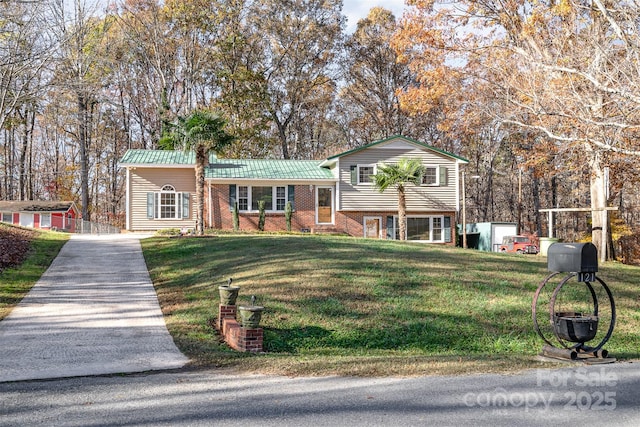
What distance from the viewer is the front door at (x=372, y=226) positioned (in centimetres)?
2891

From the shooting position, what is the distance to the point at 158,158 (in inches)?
1110

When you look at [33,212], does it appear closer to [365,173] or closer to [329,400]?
[365,173]

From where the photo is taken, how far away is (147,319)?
1025cm

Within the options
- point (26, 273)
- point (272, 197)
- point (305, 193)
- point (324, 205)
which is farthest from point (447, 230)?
point (26, 273)

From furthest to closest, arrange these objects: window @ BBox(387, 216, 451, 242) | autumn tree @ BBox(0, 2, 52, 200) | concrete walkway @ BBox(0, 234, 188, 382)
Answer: window @ BBox(387, 216, 451, 242) → autumn tree @ BBox(0, 2, 52, 200) → concrete walkway @ BBox(0, 234, 188, 382)

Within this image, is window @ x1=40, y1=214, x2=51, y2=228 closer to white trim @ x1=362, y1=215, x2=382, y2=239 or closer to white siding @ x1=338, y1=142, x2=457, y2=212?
white siding @ x1=338, y1=142, x2=457, y2=212

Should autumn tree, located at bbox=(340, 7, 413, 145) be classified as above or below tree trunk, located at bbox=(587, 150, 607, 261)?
above

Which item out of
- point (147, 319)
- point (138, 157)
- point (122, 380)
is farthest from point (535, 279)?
point (138, 157)

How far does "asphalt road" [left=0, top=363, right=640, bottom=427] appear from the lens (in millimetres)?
4797

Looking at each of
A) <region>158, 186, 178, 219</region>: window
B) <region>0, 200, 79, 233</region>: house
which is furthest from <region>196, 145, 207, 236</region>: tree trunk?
<region>0, 200, 79, 233</region>: house

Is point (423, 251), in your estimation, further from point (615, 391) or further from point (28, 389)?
point (28, 389)

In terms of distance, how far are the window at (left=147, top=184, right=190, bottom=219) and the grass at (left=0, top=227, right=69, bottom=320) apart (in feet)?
23.6

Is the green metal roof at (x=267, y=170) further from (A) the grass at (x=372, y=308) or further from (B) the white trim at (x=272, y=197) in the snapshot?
(A) the grass at (x=372, y=308)

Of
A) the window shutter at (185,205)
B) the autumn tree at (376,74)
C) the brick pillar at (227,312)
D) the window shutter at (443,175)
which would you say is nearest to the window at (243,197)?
the window shutter at (185,205)
